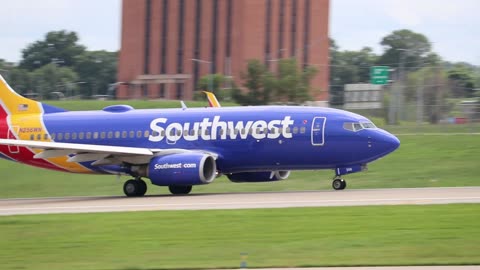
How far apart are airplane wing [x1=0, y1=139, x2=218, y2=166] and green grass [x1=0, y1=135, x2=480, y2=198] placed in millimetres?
4813

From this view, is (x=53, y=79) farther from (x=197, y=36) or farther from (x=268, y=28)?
(x=268, y=28)

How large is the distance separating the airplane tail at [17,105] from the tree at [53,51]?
10735 cm

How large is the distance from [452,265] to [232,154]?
58.8 feet

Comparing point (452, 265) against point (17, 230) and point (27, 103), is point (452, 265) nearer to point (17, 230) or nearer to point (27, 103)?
point (17, 230)

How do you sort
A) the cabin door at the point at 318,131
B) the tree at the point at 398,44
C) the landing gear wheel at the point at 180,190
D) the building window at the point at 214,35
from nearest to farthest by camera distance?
the cabin door at the point at 318,131 → the landing gear wheel at the point at 180,190 → the building window at the point at 214,35 → the tree at the point at 398,44

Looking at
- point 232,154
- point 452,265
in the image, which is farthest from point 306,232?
point 232,154

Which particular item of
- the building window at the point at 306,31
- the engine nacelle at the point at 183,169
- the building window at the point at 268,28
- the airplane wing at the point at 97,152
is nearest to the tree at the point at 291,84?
the building window at the point at 268,28

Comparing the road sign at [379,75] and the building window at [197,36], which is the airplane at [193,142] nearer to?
the road sign at [379,75]

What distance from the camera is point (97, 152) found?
33.7 metres

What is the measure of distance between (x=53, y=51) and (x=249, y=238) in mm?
131559

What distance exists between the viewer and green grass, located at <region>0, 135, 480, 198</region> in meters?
38.8

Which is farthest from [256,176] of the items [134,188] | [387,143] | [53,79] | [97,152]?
[53,79]

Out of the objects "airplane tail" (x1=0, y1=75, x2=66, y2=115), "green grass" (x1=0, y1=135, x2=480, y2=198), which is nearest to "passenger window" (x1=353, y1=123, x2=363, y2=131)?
"green grass" (x1=0, y1=135, x2=480, y2=198)

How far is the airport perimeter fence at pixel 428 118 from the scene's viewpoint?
58.4 m
